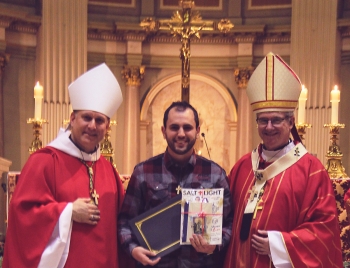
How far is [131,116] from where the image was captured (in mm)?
8023

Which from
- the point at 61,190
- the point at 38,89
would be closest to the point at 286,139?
the point at 61,190

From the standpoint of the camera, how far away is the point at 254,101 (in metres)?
2.70

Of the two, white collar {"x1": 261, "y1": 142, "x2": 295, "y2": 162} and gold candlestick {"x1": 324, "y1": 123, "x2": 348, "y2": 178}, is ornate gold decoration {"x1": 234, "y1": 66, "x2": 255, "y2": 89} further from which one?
white collar {"x1": 261, "y1": 142, "x2": 295, "y2": 162}

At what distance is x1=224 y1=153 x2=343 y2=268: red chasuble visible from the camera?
242 centimetres

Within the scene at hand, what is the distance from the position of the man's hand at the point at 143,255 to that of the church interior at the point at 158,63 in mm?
4464

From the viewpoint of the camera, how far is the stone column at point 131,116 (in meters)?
7.97

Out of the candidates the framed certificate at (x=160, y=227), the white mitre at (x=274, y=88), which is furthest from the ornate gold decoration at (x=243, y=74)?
the framed certificate at (x=160, y=227)

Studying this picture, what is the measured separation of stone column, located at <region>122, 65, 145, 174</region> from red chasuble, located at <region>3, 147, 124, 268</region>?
5255mm

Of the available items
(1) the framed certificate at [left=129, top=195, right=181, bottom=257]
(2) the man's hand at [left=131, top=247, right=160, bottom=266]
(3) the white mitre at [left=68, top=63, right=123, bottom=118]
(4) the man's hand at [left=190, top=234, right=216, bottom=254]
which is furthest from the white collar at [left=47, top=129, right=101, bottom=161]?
(4) the man's hand at [left=190, top=234, right=216, bottom=254]

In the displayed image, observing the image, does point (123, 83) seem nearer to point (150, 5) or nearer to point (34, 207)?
point (150, 5)

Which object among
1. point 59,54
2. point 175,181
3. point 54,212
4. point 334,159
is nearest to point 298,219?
point 175,181

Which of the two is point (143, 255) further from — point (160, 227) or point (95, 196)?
point (95, 196)

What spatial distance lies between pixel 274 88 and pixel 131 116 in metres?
5.51

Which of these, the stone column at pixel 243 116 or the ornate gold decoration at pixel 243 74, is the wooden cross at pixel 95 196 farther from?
the ornate gold decoration at pixel 243 74
